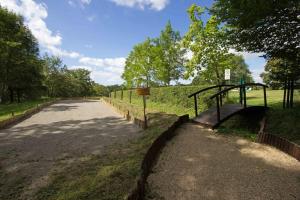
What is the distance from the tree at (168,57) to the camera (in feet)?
102

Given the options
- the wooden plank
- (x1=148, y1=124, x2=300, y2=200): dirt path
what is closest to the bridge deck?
the wooden plank

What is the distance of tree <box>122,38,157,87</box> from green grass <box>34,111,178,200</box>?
27.2m

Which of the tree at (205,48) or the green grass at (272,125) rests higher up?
the tree at (205,48)

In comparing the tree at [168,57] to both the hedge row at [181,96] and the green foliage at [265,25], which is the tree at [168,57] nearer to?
the hedge row at [181,96]

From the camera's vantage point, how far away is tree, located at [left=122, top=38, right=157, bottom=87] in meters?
32.7

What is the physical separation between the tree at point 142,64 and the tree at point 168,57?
1111 millimetres

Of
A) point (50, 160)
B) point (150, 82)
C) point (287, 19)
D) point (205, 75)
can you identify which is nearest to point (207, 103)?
point (287, 19)

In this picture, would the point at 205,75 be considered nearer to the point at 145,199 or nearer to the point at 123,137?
the point at 123,137

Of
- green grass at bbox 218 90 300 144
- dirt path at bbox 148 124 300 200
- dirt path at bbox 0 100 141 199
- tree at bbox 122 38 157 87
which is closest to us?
dirt path at bbox 148 124 300 200

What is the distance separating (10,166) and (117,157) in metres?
2.62

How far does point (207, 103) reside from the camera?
12.5m

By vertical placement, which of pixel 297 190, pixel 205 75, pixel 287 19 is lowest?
pixel 297 190

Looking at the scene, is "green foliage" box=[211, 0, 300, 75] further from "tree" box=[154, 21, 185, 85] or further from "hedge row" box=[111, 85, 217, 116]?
"tree" box=[154, 21, 185, 85]

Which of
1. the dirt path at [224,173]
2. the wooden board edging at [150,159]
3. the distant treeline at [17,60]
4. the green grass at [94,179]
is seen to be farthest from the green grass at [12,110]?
the dirt path at [224,173]
